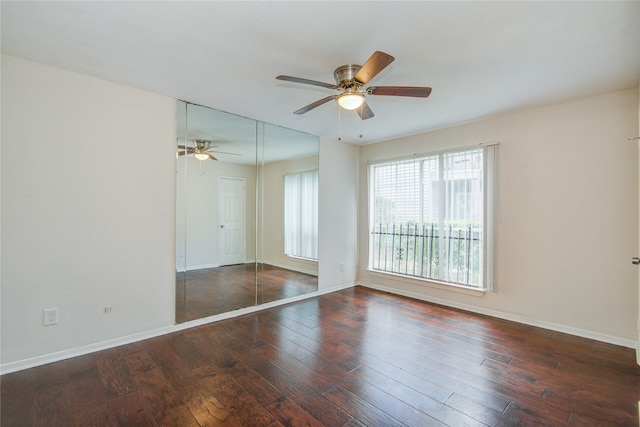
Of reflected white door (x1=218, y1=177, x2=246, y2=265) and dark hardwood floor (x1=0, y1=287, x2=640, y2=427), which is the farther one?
reflected white door (x1=218, y1=177, x2=246, y2=265)

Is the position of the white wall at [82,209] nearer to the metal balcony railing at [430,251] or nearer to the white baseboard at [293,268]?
the white baseboard at [293,268]

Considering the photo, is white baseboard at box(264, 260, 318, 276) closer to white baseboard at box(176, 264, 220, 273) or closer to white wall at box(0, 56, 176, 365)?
white baseboard at box(176, 264, 220, 273)

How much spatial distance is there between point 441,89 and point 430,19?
3.69 ft

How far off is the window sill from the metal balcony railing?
0.20 ft

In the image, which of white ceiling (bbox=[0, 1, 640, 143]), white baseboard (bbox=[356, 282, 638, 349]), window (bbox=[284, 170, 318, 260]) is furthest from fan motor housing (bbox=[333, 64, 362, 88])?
white baseboard (bbox=[356, 282, 638, 349])

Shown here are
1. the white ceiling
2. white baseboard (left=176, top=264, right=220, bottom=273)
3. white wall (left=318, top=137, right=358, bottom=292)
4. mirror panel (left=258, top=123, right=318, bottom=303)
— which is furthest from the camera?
white wall (left=318, top=137, right=358, bottom=292)

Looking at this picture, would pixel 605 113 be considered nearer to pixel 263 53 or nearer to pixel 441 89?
pixel 441 89

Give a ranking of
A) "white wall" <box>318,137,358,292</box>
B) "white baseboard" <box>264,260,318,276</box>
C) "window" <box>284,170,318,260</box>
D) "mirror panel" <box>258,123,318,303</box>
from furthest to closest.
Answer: "white wall" <box>318,137,358,292</box>
"window" <box>284,170,318,260</box>
"white baseboard" <box>264,260,318,276</box>
"mirror panel" <box>258,123,318,303</box>

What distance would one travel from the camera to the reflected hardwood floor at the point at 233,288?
3277mm

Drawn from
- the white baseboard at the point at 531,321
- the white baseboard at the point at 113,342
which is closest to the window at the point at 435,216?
the white baseboard at the point at 531,321

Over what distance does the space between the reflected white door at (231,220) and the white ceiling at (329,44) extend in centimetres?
111

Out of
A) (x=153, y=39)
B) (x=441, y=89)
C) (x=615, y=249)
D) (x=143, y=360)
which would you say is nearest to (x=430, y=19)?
(x=441, y=89)

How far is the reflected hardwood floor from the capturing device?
10.8ft

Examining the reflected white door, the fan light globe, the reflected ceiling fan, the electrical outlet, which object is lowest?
the electrical outlet
